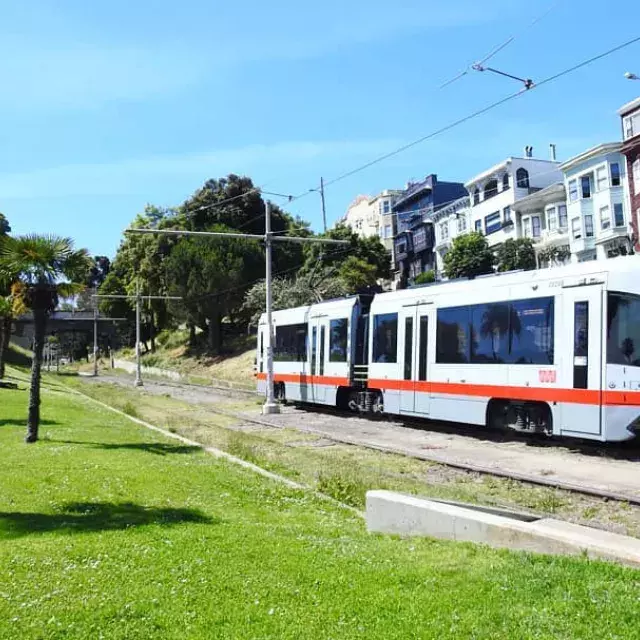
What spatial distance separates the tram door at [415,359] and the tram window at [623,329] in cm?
512

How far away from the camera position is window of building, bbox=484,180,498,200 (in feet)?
206

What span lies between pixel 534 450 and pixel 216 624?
11.1 metres

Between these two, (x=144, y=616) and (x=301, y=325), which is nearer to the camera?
(x=144, y=616)

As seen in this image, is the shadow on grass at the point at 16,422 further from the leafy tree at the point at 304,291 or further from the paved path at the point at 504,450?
the leafy tree at the point at 304,291

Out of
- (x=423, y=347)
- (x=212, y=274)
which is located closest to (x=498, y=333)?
(x=423, y=347)

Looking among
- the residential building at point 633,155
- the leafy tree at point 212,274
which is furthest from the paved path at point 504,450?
the leafy tree at point 212,274

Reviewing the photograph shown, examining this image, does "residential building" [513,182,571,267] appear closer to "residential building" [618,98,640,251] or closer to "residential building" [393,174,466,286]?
"residential building" [618,98,640,251]

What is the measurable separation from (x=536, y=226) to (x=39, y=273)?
156 ft

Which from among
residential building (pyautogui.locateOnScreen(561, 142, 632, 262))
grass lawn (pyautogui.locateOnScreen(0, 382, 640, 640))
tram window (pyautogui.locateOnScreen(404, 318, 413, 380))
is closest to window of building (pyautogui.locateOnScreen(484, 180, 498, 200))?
residential building (pyautogui.locateOnScreen(561, 142, 632, 262))

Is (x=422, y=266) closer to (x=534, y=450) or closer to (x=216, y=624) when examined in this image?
(x=534, y=450)

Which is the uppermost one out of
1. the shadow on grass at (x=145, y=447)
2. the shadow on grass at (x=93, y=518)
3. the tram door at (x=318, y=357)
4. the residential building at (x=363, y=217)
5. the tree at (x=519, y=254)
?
the residential building at (x=363, y=217)

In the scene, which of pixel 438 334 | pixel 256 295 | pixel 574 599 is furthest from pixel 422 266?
pixel 574 599

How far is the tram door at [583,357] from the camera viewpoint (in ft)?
41.4

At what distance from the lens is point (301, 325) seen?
24.2m
